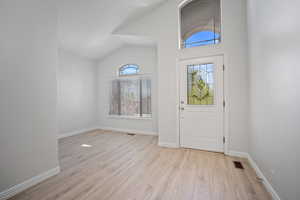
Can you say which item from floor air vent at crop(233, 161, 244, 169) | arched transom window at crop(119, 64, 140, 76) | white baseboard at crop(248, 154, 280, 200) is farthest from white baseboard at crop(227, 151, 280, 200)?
arched transom window at crop(119, 64, 140, 76)

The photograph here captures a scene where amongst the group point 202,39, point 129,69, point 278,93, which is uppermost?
point 202,39

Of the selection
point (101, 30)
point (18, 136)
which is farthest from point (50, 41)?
point (101, 30)

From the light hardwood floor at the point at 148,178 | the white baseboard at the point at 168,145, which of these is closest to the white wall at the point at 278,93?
the light hardwood floor at the point at 148,178

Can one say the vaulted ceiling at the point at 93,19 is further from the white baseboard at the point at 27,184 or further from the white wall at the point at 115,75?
the white baseboard at the point at 27,184

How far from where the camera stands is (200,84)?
312 cm

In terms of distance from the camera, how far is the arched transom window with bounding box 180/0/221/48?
316cm

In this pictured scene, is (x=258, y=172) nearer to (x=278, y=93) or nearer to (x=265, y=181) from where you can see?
(x=265, y=181)

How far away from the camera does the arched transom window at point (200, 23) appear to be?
124 inches

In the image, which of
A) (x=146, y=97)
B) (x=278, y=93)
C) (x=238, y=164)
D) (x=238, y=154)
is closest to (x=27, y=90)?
(x=278, y=93)

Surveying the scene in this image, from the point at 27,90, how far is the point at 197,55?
3.25 metres

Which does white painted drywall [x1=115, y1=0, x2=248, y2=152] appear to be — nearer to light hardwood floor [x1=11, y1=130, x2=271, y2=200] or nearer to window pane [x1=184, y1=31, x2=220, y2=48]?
window pane [x1=184, y1=31, x2=220, y2=48]

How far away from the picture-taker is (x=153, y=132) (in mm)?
4484

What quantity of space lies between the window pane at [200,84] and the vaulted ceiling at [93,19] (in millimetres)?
2035

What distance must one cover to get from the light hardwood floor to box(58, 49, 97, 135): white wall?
168 centimetres
